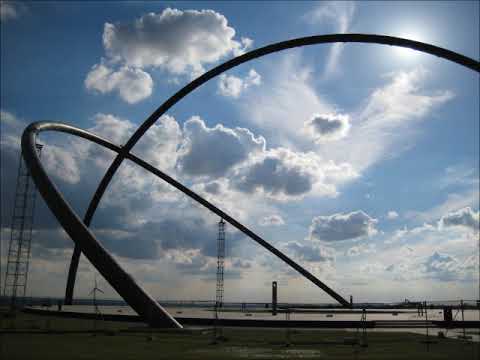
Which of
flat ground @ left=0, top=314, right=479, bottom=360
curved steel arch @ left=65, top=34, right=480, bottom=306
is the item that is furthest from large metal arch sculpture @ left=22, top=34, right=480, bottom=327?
flat ground @ left=0, top=314, right=479, bottom=360

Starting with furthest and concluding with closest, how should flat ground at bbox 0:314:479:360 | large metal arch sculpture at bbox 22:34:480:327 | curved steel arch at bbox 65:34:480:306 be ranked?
curved steel arch at bbox 65:34:480:306 → large metal arch sculpture at bbox 22:34:480:327 → flat ground at bbox 0:314:479:360

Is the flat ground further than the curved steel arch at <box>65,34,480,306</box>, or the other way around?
the curved steel arch at <box>65,34,480,306</box>

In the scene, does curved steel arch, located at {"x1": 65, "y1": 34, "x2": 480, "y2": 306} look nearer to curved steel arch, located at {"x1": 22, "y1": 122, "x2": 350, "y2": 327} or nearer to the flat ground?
curved steel arch, located at {"x1": 22, "y1": 122, "x2": 350, "y2": 327}

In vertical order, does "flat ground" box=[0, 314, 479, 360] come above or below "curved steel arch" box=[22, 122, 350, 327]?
below

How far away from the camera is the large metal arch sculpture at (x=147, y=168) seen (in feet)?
72.9

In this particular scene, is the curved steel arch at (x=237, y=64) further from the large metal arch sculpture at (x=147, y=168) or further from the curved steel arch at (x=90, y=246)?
the curved steel arch at (x=90, y=246)

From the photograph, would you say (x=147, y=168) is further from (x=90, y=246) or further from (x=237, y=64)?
(x=90, y=246)

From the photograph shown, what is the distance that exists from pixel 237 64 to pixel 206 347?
105 feet

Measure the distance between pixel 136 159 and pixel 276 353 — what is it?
163ft

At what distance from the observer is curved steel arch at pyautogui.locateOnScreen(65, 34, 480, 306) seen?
106 ft

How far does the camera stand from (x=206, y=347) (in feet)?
49.8

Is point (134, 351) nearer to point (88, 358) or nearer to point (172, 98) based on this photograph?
point (88, 358)

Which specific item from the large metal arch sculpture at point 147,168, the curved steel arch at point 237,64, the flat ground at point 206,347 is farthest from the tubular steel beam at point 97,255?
the curved steel arch at point 237,64

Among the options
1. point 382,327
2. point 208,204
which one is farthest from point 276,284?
point 382,327
